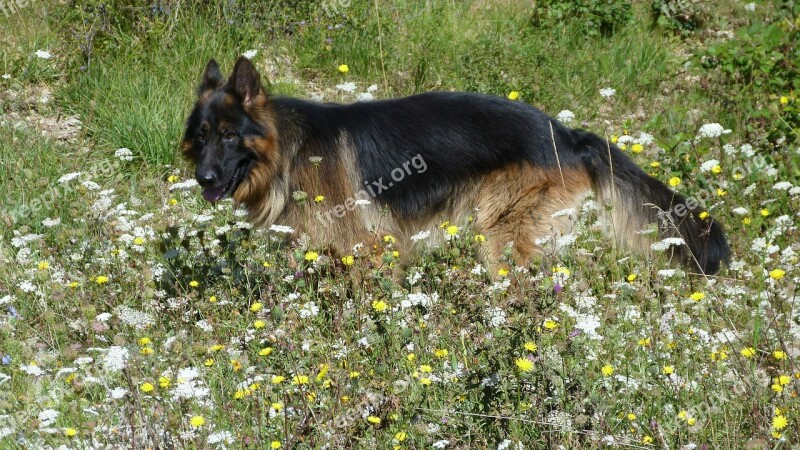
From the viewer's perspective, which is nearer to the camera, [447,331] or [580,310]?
[447,331]

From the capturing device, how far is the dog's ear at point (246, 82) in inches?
201

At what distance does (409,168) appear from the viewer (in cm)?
544

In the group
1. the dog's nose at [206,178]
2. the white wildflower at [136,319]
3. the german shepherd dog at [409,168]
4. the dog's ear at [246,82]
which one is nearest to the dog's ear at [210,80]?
the german shepherd dog at [409,168]

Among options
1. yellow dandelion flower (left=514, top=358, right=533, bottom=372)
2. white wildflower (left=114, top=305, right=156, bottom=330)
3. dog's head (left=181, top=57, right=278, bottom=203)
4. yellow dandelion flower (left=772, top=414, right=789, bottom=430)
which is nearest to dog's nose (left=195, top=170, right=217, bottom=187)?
dog's head (left=181, top=57, right=278, bottom=203)

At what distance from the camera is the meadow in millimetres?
2861

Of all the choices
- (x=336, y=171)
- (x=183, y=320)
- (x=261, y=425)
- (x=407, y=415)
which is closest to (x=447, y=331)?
(x=407, y=415)

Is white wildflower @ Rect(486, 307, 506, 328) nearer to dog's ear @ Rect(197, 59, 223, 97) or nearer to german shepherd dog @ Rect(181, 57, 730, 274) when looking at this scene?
german shepherd dog @ Rect(181, 57, 730, 274)

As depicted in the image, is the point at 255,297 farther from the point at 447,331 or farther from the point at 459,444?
the point at 459,444

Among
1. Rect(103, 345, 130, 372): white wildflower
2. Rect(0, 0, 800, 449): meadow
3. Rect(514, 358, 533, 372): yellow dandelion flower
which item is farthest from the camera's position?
Rect(103, 345, 130, 372): white wildflower

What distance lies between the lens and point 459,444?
288cm

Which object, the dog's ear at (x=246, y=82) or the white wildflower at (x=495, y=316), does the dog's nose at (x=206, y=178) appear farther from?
the white wildflower at (x=495, y=316)

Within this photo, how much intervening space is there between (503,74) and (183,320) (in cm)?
396

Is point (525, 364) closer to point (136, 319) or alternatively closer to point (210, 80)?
point (136, 319)

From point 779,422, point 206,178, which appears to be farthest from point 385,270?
point 206,178
